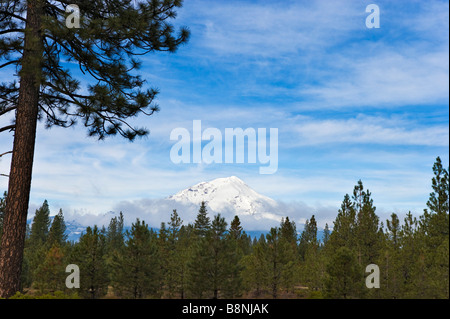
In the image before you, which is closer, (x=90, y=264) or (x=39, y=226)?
(x=90, y=264)

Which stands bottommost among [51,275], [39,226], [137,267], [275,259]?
[51,275]

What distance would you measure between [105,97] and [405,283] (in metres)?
15.8

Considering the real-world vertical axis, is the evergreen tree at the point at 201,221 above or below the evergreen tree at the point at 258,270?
above

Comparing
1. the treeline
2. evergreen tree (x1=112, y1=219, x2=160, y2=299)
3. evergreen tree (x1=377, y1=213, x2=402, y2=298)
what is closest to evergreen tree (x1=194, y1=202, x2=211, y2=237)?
the treeline

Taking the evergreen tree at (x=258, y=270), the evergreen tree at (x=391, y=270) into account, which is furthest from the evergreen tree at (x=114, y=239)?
the evergreen tree at (x=391, y=270)

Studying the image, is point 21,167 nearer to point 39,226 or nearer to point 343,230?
point 343,230

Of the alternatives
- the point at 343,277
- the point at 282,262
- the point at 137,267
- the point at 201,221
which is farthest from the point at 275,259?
the point at 201,221

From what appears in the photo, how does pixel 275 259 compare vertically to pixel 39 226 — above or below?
below

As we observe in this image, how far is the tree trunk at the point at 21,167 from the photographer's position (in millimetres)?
8688

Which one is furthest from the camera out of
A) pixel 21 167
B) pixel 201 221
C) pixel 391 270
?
pixel 201 221

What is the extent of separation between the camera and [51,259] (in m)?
27.8

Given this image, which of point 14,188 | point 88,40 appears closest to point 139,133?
point 88,40

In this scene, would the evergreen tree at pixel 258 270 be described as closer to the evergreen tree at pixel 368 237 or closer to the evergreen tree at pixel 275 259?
the evergreen tree at pixel 275 259

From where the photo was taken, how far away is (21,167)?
355 inches
